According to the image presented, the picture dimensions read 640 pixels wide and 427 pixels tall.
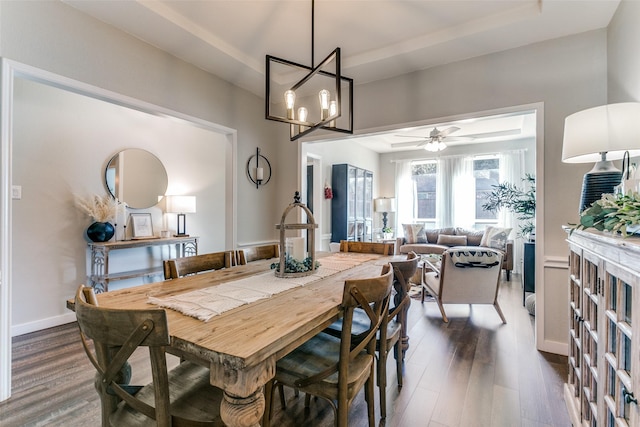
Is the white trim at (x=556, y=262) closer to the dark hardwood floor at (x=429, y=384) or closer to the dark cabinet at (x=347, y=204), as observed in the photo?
the dark hardwood floor at (x=429, y=384)

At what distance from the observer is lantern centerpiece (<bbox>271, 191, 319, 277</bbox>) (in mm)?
1780

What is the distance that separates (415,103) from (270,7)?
1690 millimetres

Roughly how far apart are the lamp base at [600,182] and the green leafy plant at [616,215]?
501 mm

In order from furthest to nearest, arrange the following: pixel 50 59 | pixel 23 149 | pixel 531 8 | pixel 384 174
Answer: pixel 384 174
pixel 23 149
pixel 531 8
pixel 50 59

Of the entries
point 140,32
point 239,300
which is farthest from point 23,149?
point 239,300

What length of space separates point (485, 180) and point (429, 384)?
594cm

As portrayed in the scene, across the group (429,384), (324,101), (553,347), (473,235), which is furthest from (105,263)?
(473,235)

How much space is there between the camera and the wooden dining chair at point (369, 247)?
2707 millimetres

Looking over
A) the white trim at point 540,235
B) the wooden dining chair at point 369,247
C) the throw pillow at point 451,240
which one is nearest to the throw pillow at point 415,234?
the throw pillow at point 451,240

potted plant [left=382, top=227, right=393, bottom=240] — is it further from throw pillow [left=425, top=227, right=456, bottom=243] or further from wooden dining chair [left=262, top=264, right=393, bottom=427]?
wooden dining chair [left=262, top=264, right=393, bottom=427]

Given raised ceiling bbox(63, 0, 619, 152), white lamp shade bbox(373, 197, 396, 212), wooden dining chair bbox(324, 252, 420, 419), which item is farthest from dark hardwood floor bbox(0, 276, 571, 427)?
white lamp shade bbox(373, 197, 396, 212)

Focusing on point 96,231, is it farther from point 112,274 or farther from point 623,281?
point 623,281

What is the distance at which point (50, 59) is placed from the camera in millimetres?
2133

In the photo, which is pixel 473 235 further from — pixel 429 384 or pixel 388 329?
pixel 388 329
